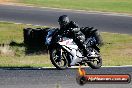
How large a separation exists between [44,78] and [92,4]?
29.9m

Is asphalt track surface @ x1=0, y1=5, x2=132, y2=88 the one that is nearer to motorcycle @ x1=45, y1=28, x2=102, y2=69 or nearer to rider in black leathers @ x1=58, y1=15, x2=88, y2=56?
motorcycle @ x1=45, y1=28, x2=102, y2=69

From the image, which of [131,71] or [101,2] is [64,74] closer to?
[131,71]

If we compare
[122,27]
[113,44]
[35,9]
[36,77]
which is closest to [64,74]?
[36,77]

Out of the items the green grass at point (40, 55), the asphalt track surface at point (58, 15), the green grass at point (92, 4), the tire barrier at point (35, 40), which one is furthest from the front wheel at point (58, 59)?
the green grass at point (92, 4)

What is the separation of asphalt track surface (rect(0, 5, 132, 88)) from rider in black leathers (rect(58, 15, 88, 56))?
1.07 metres

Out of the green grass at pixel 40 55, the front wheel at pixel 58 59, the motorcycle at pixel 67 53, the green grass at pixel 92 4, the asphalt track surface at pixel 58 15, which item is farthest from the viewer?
the green grass at pixel 92 4

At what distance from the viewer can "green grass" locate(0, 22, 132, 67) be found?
52.4 ft

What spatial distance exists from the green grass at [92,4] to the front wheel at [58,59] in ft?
74.0

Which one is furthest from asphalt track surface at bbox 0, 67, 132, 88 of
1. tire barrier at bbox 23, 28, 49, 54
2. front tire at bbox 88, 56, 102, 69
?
tire barrier at bbox 23, 28, 49, 54

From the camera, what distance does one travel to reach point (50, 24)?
30.2 metres

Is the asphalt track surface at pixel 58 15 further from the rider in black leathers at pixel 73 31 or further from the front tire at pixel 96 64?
the front tire at pixel 96 64

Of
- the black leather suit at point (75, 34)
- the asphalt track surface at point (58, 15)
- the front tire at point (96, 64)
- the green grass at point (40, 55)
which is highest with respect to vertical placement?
the black leather suit at point (75, 34)

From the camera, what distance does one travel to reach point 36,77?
12.2 metres

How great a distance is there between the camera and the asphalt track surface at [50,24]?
11.4 m
